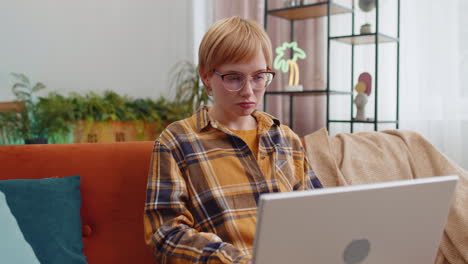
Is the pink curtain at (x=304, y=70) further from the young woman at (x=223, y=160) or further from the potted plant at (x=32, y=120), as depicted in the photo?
the young woman at (x=223, y=160)

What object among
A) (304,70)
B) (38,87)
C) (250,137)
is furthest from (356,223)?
(38,87)

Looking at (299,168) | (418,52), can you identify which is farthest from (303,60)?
(299,168)

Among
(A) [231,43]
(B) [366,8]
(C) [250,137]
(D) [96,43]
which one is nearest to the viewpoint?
(A) [231,43]

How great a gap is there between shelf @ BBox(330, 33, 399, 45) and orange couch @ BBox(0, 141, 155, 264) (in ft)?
5.94

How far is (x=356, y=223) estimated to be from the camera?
0.61 m

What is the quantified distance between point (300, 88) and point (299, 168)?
5.58 feet

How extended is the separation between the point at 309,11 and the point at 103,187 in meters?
2.08

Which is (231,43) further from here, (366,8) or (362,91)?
(366,8)

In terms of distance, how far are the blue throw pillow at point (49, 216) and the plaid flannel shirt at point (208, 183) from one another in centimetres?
27

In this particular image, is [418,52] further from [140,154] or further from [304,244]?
[304,244]

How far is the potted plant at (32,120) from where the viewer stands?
2580mm

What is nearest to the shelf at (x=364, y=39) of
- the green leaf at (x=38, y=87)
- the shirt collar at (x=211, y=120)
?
the shirt collar at (x=211, y=120)

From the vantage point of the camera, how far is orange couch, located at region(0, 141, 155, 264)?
4.00ft

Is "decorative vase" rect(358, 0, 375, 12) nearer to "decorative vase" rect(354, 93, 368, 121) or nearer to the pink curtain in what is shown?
the pink curtain
